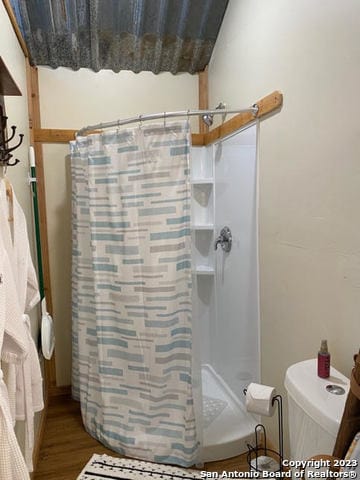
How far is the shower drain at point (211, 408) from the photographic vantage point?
2.10 metres

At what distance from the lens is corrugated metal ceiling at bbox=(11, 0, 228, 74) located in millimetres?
2166

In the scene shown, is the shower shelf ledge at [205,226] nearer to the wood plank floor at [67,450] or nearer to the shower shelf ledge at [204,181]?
the shower shelf ledge at [204,181]

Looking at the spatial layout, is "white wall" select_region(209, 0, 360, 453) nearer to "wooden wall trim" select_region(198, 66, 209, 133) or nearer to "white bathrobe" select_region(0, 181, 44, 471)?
"wooden wall trim" select_region(198, 66, 209, 133)

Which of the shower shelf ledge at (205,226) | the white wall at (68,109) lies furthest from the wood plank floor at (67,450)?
the shower shelf ledge at (205,226)

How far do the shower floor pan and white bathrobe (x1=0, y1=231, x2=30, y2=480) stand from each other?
1.27 m

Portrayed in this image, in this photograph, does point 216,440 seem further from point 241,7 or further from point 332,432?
point 241,7

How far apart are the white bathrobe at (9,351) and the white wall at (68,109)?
1.60 metres

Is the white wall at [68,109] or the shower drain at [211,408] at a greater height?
the white wall at [68,109]

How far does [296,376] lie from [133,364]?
3.36ft

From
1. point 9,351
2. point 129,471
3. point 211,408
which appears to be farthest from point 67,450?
point 9,351

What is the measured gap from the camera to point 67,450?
203 centimetres

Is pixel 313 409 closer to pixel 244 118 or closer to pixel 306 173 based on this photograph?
pixel 306 173

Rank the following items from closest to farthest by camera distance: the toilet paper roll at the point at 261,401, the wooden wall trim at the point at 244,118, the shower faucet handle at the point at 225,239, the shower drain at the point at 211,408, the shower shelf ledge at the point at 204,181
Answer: the toilet paper roll at the point at 261,401 < the wooden wall trim at the point at 244,118 < the shower drain at the point at 211,408 < the shower faucet handle at the point at 225,239 < the shower shelf ledge at the point at 204,181

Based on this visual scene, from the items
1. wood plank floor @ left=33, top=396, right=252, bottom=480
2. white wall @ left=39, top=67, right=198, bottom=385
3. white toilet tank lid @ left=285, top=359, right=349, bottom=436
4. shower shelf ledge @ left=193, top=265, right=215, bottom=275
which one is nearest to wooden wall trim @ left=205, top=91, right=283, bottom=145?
white wall @ left=39, top=67, right=198, bottom=385
